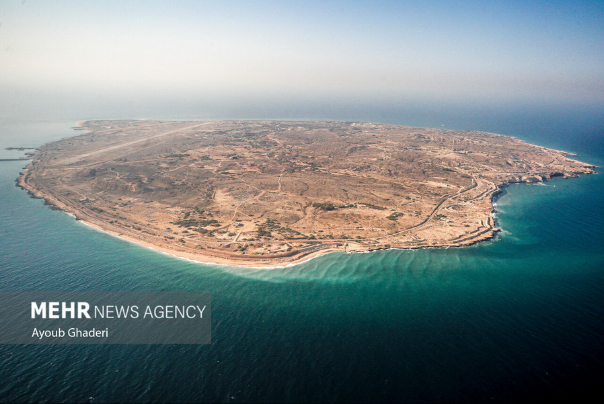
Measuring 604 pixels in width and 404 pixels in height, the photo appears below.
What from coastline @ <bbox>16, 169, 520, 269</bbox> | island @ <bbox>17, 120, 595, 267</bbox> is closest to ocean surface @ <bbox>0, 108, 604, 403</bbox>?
coastline @ <bbox>16, 169, 520, 269</bbox>

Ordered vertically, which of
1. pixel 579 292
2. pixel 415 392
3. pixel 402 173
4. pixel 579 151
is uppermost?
pixel 579 151

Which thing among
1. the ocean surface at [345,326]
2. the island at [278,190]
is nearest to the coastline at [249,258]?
the island at [278,190]

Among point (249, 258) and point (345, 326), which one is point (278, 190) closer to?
point (249, 258)

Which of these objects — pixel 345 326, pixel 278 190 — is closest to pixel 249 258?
pixel 345 326

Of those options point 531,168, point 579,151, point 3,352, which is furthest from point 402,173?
point 579,151

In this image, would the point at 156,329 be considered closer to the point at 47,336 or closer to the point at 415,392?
the point at 47,336

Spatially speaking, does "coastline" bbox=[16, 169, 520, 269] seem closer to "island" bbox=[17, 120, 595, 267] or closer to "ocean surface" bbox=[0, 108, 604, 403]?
"island" bbox=[17, 120, 595, 267]
